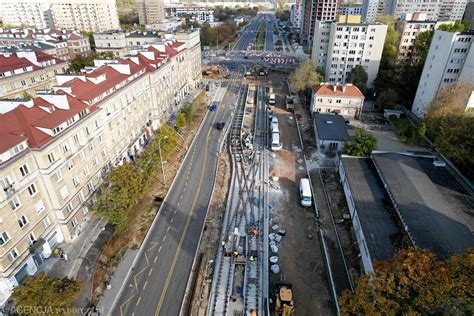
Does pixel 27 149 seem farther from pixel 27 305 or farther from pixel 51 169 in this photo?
pixel 27 305

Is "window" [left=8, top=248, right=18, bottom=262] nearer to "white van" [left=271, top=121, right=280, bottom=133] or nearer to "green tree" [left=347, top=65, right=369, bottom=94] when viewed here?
"white van" [left=271, top=121, right=280, bottom=133]

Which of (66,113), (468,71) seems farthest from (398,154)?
(66,113)

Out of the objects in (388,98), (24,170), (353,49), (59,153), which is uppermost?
(353,49)

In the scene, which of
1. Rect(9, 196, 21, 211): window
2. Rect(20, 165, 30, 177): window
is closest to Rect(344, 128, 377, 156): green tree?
Rect(20, 165, 30, 177): window

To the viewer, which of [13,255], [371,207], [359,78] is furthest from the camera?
[359,78]

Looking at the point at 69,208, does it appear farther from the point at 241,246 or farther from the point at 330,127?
the point at 330,127

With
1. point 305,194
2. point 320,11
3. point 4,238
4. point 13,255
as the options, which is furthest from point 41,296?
point 320,11
